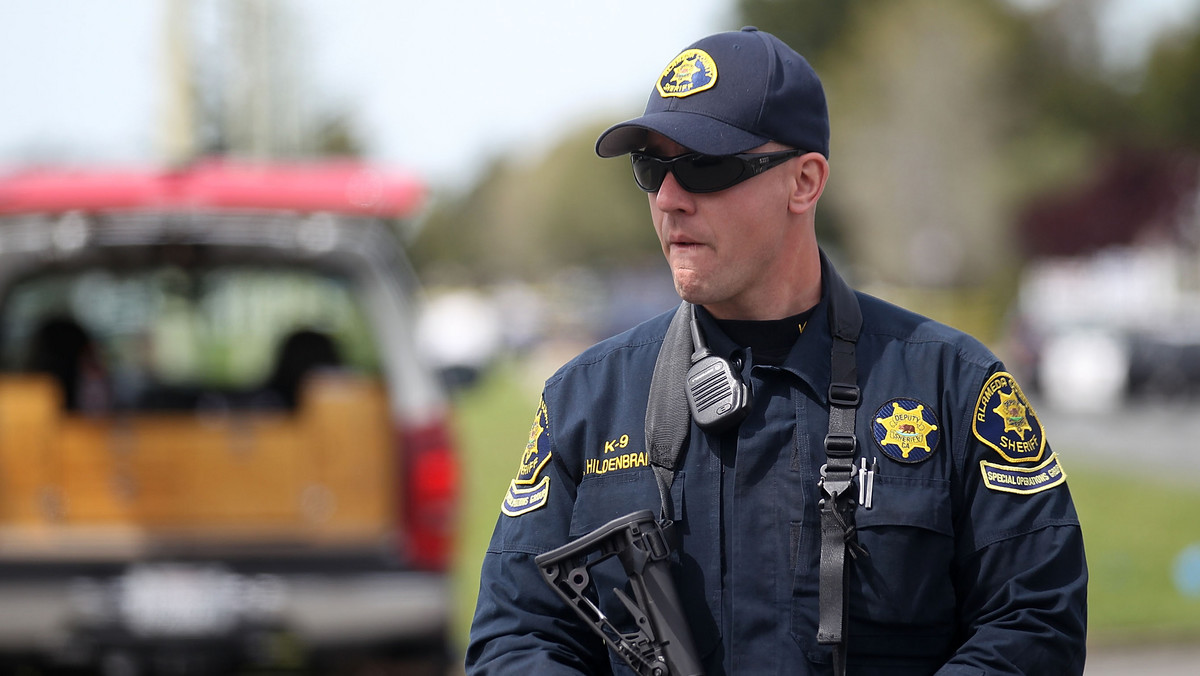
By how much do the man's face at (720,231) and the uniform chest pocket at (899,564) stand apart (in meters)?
0.40

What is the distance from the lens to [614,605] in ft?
7.64

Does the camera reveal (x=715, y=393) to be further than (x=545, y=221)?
No

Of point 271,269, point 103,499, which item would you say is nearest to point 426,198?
point 271,269

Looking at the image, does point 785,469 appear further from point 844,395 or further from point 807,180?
point 807,180

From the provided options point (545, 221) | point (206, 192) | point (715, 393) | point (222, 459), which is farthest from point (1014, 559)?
point (545, 221)

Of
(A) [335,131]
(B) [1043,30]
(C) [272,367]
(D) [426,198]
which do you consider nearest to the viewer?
(D) [426,198]

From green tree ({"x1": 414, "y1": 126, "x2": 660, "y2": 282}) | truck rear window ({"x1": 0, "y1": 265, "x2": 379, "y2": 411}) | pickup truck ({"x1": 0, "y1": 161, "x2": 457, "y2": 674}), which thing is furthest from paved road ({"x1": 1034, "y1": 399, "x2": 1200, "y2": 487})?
green tree ({"x1": 414, "y1": 126, "x2": 660, "y2": 282})

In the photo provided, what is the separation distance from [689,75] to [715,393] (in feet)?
1.64

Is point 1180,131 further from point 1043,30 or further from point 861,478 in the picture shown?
point 861,478

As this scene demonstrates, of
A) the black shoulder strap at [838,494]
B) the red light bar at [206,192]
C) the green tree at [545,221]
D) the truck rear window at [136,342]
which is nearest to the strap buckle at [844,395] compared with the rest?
the black shoulder strap at [838,494]

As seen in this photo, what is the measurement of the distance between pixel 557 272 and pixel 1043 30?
56.9 metres

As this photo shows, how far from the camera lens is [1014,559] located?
2242 millimetres

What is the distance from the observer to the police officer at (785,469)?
7.34ft

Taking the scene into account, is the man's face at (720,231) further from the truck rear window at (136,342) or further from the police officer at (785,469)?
the truck rear window at (136,342)
